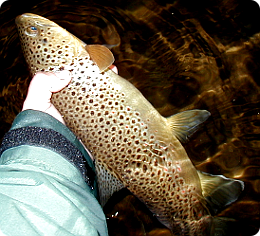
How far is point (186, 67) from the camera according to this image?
320 cm

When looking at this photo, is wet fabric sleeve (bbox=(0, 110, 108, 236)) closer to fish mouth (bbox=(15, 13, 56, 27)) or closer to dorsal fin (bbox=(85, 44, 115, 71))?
dorsal fin (bbox=(85, 44, 115, 71))

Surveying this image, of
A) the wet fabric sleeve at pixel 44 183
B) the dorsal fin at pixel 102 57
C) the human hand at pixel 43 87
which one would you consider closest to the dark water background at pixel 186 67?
the dorsal fin at pixel 102 57

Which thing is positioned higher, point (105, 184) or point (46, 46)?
point (46, 46)

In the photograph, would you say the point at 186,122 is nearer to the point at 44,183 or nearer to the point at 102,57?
the point at 102,57

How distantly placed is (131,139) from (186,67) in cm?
139

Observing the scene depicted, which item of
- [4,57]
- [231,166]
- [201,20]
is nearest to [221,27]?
[201,20]

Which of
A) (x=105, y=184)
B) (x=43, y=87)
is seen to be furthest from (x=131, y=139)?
(x=43, y=87)

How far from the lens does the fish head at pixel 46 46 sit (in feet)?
7.91

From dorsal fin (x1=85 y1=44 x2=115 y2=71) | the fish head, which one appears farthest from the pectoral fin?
the fish head

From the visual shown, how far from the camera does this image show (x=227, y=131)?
2.98 meters

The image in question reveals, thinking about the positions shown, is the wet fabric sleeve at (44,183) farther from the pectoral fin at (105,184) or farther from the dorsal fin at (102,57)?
the dorsal fin at (102,57)

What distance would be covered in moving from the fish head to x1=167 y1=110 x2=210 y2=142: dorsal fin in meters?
1.06

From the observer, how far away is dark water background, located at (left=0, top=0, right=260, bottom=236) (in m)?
2.95

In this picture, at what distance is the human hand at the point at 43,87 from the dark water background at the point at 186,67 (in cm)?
114
